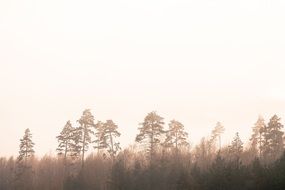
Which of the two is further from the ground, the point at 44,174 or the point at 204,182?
the point at 44,174

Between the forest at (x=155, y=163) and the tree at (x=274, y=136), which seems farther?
the tree at (x=274, y=136)

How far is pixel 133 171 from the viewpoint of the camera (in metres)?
76.9

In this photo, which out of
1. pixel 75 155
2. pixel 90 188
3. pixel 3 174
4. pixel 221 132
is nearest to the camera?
pixel 90 188

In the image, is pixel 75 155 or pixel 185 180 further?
pixel 75 155

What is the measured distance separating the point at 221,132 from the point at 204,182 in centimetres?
5546

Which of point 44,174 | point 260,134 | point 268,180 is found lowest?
point 268,180

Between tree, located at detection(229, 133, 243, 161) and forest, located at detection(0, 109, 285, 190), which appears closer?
forest, located at detection(0, 109, 285, 190)

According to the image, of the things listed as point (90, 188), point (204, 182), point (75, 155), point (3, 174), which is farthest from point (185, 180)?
point (3, 174)

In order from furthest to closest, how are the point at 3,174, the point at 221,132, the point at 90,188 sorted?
1. the point at 3,174
2. the point at 221,132
3. the point at 90,188

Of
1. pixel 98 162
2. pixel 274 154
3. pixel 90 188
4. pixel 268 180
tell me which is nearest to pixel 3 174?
pixel 98 162

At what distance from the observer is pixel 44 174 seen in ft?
343

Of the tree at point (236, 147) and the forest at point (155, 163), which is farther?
the tree at point (236, 147)

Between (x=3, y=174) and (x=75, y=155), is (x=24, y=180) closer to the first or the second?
(x=75, y=155)

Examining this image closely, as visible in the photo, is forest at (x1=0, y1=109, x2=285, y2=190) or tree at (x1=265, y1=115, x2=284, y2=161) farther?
tree at (x1=265, y1=115, x2=284, y2=161)
